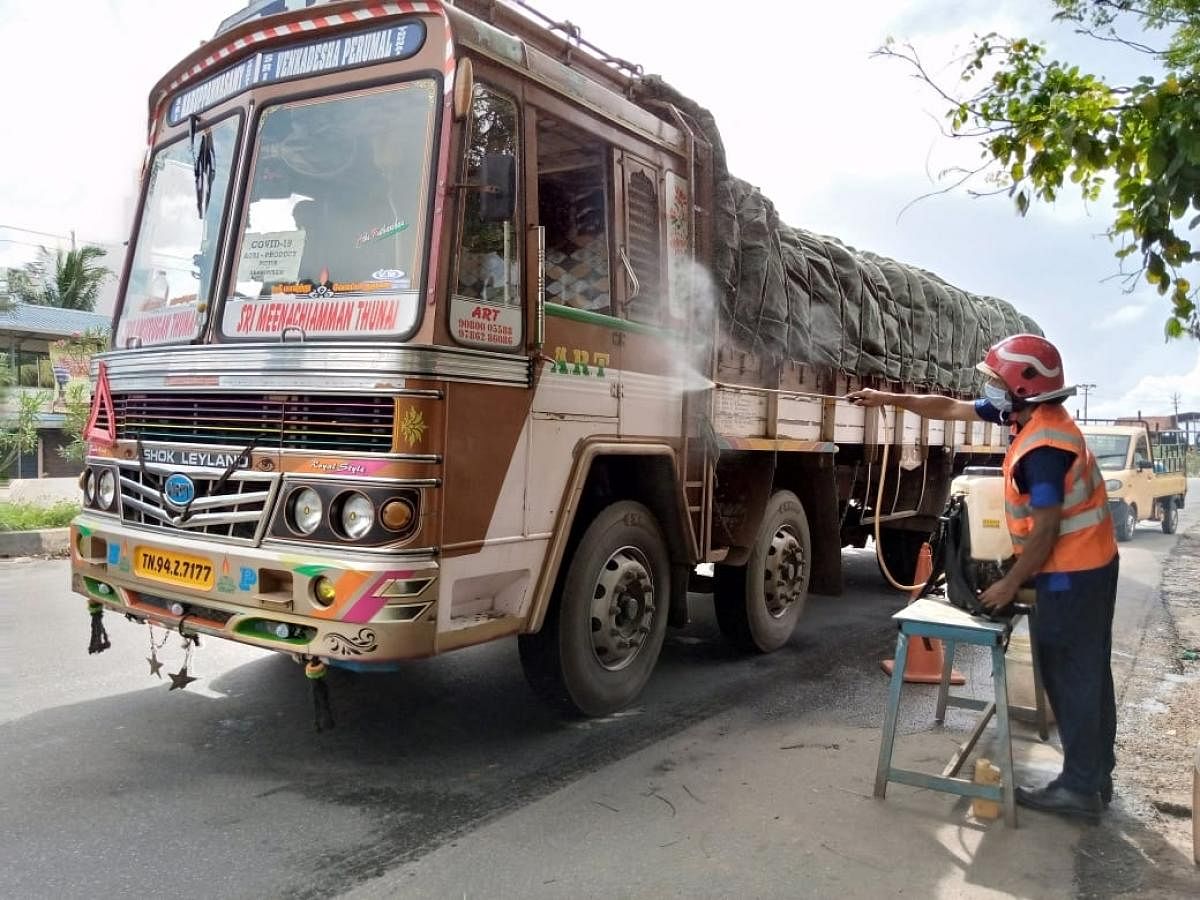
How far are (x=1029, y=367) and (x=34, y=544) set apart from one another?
31.8ft

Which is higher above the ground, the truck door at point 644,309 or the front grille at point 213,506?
the truck door at point 644,309

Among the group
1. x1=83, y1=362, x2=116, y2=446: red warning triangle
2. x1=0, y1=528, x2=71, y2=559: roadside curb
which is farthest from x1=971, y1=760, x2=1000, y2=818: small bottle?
x1=0, y1=528, x2=71, y2=559: roadside curb

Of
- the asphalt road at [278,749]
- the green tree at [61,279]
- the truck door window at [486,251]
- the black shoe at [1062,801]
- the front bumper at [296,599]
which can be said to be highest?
the green tree at [61,279]

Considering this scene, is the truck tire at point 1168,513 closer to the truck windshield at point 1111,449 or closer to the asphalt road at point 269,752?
the truck windshield at point 1111,449

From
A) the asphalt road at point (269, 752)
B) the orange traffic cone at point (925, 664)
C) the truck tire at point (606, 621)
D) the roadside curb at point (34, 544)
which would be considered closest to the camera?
the asphalt road at point (269, 752)

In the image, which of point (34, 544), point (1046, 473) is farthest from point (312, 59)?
point (34, 544)

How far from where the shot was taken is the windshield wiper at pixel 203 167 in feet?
13.6

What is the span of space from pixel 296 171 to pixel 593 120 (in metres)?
1.43

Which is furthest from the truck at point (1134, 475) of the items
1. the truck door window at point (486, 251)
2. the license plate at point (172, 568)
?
the license plate at point (172, 568)

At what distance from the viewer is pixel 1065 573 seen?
3588 millimetres

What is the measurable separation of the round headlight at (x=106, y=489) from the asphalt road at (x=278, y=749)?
3.41 feet

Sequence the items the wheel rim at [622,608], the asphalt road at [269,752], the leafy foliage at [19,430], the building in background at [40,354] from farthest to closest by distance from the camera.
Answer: the building in background at [40,354] → the leafy foliage at [19,430] → the wheel rim at [622,608] → the asphalt road at [269,752]

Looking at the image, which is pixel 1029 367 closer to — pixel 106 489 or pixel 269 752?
pixel 269 752

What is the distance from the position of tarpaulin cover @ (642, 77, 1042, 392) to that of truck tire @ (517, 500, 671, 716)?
158cm
